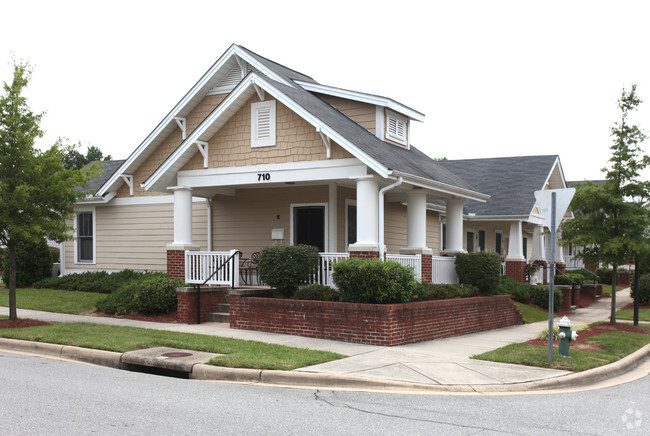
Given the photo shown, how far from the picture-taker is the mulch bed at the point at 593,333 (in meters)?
12.3

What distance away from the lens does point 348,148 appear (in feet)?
44.6

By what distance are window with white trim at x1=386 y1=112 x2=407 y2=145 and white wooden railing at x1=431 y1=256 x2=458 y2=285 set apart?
3786 mm

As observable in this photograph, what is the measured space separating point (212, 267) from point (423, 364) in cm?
700

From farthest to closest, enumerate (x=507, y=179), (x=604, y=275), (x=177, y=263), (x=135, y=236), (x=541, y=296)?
(x=604, y=275)
(x=507, y=179)
(x=135, y=236)
(x=541, y=296)
(x=177, y=263)

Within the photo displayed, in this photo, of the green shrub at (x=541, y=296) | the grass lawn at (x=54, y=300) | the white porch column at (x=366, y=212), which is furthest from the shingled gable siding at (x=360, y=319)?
the green shrub at (x=541, y=296)

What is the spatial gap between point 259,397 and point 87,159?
59.4m

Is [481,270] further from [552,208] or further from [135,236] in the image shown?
[135,236]

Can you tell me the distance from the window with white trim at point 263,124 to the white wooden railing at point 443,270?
5.19 meters

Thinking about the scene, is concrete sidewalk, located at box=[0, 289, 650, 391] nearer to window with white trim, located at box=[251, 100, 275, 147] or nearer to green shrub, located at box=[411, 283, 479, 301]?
green shrub, located at box=[411, 283, 479, 301]

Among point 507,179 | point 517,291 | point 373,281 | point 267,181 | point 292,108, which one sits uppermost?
point 292,108

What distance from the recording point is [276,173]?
1501 centimetres

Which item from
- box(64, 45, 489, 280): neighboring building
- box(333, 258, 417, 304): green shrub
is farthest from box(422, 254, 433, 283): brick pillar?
box(333, 258, 417, 304): green shrub

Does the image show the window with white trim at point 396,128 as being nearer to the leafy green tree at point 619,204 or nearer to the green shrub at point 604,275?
the leafy green tree at point 619,204

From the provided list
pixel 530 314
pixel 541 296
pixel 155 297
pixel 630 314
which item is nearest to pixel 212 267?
pixel 155 297
